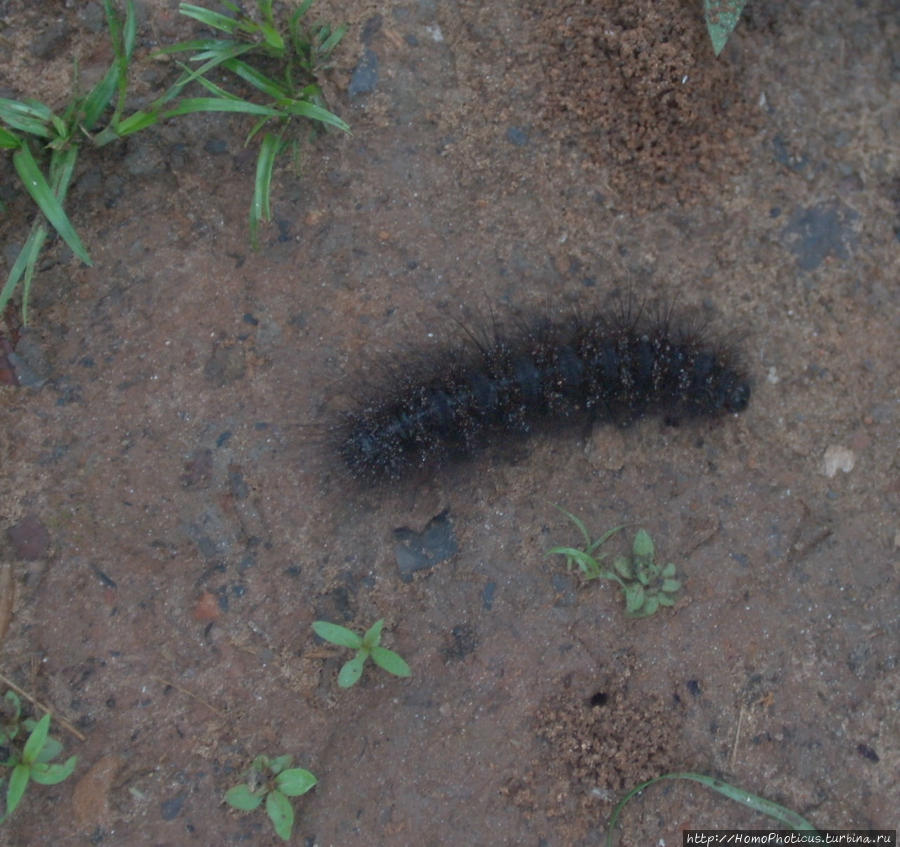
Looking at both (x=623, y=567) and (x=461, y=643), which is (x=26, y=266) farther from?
(x=623, y=567)

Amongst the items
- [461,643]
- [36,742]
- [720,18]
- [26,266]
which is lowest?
[36,742]

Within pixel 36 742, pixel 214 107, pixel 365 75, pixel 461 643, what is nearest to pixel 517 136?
pixel 365 75

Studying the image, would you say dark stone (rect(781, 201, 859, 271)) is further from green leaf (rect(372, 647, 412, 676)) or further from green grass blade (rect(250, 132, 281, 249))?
green leaf (rect(372, 647, 412, 676))

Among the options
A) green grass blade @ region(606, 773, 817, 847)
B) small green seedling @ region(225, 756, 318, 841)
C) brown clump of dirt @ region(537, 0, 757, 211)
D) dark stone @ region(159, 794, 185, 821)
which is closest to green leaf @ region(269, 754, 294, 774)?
small green seedling @ region(225, 756, 318, 841)

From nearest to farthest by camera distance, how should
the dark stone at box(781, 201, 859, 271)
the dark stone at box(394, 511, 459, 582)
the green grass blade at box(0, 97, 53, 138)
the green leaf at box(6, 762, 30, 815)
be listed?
the green leaf at box(6, 762, 30, 815) → the green grass blade at box(0, 97, 53, 138) → the dark stone at box(394, 511, 459, 582) → the dark stone at box(781, 201, 859, 271)

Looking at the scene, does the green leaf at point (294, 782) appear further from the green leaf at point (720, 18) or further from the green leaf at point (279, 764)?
the green leaf at point (720, 18)

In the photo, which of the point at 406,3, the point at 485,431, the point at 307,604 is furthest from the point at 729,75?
the point at 307,604
